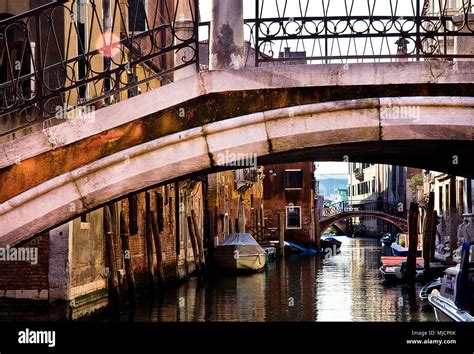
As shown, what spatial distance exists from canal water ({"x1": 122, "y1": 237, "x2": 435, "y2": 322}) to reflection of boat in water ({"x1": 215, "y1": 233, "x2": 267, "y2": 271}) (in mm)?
384

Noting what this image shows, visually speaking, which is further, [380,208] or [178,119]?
[380,208]

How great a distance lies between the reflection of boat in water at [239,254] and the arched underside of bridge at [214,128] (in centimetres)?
1924

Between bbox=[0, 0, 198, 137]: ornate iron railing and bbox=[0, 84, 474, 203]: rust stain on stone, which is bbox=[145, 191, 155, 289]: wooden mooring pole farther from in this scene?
bbox=[0, 84, 474, 203]: rust stain on stone

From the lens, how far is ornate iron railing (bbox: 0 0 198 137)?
6094mm

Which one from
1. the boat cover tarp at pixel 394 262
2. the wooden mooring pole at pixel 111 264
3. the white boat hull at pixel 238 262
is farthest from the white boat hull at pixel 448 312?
the white boat hull at pixel 238 262

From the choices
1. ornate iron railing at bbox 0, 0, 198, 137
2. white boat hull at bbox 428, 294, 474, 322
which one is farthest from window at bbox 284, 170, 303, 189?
white boat hull at bbox 428, 294, 474, 322

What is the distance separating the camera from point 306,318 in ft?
49.7

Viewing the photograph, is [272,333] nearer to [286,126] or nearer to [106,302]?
[286,126]

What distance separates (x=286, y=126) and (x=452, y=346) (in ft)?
8.47

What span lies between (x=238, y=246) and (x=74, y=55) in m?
13.2

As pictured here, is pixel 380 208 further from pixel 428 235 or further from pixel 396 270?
pixel 428 235

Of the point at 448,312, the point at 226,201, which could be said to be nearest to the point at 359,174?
the point at 226,201

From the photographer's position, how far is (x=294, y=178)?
41.0m

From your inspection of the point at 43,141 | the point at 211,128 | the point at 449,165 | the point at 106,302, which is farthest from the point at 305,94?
the point at 106,302
